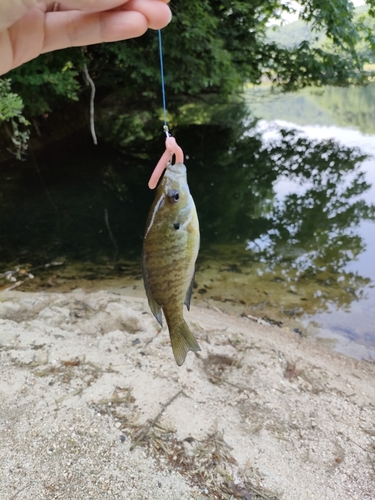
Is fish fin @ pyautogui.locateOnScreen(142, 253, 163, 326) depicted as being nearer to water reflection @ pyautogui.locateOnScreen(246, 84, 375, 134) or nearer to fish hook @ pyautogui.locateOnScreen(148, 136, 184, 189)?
fish hook @ pyautogui.locateOnScreen(148, 136, 184, 189)

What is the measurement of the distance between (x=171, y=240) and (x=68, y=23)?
3.98 ft

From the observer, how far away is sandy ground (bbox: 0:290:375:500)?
2.96m

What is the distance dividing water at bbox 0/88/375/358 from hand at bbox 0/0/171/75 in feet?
15.8

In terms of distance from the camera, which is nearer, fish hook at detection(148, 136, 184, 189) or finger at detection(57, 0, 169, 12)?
finger at detection(57, 0, 169, 12)

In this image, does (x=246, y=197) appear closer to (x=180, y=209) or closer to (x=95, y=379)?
(x=95, y=379)

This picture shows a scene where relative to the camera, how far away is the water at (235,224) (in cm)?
662

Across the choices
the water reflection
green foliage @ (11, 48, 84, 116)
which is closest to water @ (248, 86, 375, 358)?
the water reflection

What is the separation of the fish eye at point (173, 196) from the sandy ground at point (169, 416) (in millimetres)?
2101

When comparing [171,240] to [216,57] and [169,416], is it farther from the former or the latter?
[216,57]

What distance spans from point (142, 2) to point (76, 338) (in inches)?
145

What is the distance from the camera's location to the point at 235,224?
9.71 metres

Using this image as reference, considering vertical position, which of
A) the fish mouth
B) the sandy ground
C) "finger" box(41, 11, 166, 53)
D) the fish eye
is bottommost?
the sandy ground

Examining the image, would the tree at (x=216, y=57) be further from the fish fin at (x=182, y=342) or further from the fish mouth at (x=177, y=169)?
the fish fin at (x=182, y=342)

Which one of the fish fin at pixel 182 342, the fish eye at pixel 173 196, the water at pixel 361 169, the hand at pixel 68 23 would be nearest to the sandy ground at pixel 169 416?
the water at pixel 361 169
